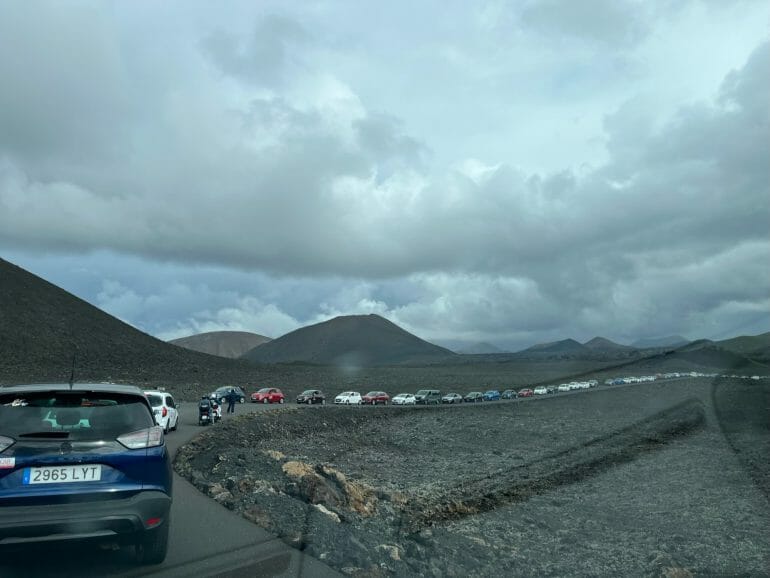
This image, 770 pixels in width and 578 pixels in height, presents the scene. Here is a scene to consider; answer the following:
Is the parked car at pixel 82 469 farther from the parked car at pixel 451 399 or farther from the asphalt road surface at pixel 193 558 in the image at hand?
the parked car at pixel 451 399

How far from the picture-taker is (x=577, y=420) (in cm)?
3925

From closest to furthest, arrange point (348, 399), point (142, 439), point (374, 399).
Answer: point (142, 439) < point (348, 399) < point (374, 399)

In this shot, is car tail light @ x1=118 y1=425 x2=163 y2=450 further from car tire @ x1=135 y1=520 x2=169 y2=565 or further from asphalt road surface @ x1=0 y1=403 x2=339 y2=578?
asphalt road surface @ x1=0 y1=403 x2=339 y2=578

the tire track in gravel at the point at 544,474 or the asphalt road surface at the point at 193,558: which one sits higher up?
the asphalt road surface at the point at 193,558

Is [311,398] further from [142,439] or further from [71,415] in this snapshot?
[71,415]

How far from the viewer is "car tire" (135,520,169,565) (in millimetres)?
6773

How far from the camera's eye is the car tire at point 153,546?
22.2 ft

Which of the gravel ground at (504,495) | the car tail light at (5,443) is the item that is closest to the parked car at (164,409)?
the gravel ground at (504,495)

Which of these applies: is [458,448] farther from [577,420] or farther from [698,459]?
[577,420]

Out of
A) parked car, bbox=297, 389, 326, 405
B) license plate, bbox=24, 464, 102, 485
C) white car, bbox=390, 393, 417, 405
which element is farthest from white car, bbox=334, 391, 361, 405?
license plate, bbox=24, 464, 102, 485

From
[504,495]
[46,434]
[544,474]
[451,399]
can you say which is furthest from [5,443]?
[451,399]

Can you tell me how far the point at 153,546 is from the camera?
6887 mm

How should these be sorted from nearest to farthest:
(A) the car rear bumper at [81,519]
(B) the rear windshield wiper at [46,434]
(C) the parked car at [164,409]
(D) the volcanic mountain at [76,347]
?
1. (A) the car rear bumper at [81,519]
2. (B) the rear windshield wiper at [46,434]
3. (C) the parked car at [164,409]
4. (D) the volcanic mountain at [76,347]

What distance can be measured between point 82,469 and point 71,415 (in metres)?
0.58
